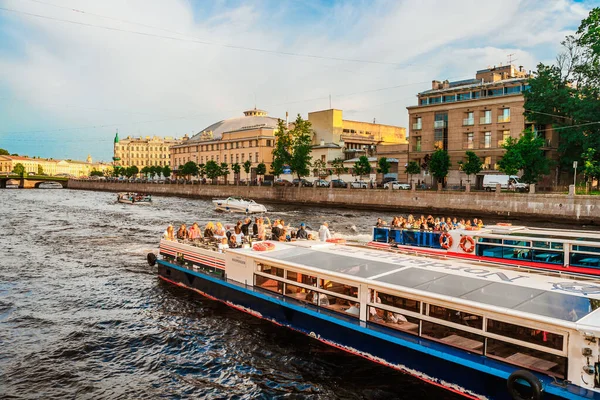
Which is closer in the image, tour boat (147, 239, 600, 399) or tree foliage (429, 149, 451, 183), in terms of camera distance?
tour boat (147, 239, 600, 399)

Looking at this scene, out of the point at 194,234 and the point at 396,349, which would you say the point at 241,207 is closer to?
the point at 194,234

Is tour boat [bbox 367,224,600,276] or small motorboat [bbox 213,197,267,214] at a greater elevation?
tour boat [bbox 367,224,600,276]

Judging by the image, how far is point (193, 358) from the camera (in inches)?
483

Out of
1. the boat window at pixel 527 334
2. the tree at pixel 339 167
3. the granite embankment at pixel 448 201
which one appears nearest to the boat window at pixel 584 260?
the boat window at pixel 527 334

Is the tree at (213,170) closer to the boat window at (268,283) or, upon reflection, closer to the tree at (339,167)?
the tree at (339,167)

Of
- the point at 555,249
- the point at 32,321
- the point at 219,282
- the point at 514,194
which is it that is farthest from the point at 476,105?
the point at 32,321

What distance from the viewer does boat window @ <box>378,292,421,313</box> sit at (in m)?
10.6

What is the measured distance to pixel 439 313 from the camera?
32.7 feet

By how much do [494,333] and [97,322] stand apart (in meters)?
11.5

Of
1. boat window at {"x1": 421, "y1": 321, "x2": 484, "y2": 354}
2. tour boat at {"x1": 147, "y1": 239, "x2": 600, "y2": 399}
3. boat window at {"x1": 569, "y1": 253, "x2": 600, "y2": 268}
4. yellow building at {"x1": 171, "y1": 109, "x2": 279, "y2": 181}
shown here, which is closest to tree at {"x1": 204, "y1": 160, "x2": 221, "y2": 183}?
yellow building at {"x1": 171, "y1": 109, "x2": 279, "y2": 181}

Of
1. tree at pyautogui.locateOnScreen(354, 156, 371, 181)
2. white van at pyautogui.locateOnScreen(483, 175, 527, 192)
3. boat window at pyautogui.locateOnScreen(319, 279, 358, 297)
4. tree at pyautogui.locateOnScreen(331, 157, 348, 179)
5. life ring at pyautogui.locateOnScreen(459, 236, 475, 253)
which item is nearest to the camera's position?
boat window at pyautogui.locateOnScreen(319, 279, 358, 297)

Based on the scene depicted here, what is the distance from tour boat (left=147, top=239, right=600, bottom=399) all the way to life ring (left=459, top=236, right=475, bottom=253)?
608 centimetres

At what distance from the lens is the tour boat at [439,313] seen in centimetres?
805

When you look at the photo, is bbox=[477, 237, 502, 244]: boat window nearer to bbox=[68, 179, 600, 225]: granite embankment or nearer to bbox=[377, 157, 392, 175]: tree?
bbox=[68, 179, 600, 225]: granite embankment
